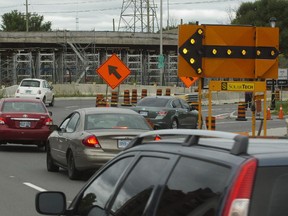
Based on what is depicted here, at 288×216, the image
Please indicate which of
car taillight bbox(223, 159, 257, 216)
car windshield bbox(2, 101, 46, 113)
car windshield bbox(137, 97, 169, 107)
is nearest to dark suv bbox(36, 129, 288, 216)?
car taillight bbox(223, 159, 257, 216)

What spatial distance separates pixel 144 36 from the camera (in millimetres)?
74562

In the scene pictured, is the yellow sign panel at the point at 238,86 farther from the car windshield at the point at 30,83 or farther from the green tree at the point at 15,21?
the green tree at the point at 15,21

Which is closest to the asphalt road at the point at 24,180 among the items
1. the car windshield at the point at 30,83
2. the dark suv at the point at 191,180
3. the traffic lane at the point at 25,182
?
the traffic lane at the point at 25,182

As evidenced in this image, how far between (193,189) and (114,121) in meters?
11.8

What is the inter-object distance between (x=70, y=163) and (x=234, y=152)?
39.6ft

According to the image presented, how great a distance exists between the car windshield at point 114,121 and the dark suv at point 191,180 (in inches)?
398

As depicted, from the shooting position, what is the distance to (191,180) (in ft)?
12.4

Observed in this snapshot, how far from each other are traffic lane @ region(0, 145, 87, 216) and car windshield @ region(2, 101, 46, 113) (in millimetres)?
1295

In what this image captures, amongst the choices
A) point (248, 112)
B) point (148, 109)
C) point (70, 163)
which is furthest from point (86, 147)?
point (248, 112)

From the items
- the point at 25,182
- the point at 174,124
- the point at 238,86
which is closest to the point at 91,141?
the point at 25,182

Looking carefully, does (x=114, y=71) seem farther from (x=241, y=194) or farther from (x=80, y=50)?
(x=80, y=50)

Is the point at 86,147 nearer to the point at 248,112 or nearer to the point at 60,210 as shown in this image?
the point at 60,210

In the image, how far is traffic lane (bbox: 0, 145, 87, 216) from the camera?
39.4 feet

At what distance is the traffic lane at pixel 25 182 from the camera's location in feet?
39.4
